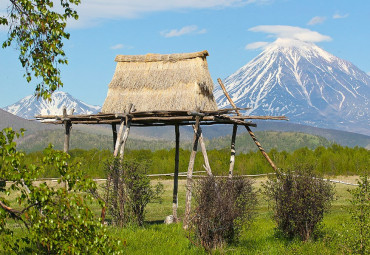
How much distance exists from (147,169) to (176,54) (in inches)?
263

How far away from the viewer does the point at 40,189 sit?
7.29m

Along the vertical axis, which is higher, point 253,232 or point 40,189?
point 40,189

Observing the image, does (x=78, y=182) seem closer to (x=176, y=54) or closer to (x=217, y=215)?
(x=217, y=215)

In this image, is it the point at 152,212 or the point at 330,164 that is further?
the point at 330,164

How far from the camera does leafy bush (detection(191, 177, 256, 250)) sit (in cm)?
1429

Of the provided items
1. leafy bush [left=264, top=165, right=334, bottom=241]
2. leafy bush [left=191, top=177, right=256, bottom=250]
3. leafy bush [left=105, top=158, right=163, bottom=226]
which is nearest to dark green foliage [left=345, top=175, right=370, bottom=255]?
leafy bush [left=264, top=165, right=334, bottom=241]

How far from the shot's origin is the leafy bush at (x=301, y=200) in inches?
599

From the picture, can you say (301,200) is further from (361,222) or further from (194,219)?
(194,219)

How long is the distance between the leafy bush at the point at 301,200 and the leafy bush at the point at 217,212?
1.41 metres

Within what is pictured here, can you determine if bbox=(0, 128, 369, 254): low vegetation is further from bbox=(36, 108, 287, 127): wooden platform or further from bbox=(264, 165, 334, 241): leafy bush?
bbox=(36, 108, 287, 127): wooden platform

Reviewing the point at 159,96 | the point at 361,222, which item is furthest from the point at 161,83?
the point at 361,222

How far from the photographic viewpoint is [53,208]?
7465mm

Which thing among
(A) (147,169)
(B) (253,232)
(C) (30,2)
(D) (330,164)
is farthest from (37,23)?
(D) (330,164)

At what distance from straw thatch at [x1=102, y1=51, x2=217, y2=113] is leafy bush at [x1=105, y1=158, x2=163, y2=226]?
3.78m
